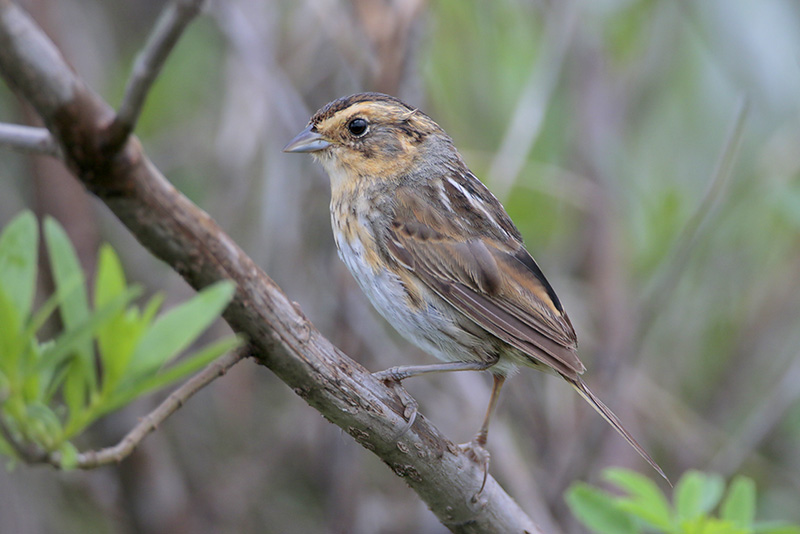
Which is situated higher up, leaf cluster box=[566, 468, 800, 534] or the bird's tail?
the bird's tail

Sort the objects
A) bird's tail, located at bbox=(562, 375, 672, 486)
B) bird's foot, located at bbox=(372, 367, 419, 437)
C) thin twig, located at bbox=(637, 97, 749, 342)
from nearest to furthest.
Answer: bird's foot, located at bbox=(372, 367, 419, 437)
bird's tail, located at bbox=(562, 375, 672, 486)
thin twig, located at bbox=(637, 97, 749, 342)

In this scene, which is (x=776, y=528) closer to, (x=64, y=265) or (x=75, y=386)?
(x=75, y=386)

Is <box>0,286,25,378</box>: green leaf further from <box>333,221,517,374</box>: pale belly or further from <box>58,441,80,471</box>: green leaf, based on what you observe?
<box>333,221,517,374</box>: pale belly

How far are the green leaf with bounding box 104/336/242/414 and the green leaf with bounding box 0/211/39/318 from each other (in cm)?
26

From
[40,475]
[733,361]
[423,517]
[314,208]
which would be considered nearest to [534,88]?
[314,208]

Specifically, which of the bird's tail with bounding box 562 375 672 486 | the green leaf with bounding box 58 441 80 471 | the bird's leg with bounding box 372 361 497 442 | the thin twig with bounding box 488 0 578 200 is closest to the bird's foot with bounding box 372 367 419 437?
the bird's leg with bounding box 372 361 497 442

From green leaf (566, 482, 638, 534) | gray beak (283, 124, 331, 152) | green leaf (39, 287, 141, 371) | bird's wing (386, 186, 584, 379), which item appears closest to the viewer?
green leaf (39, 287, 141, 371)

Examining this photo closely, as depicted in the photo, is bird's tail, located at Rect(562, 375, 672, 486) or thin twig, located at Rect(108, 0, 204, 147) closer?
thin twig, located at Rect(108, 0, 204, 147)

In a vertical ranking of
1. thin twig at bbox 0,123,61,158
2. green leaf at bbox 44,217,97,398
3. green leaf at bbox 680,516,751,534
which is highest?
thin twig at bbox 0,123,61,158

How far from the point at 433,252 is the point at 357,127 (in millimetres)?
658

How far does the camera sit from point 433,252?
10.6ft

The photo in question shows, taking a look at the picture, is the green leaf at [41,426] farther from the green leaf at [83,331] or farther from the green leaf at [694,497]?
the green leaf at [694,497]

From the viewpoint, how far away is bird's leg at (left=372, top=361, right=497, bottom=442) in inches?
97.9

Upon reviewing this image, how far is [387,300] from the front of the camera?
3145mm
